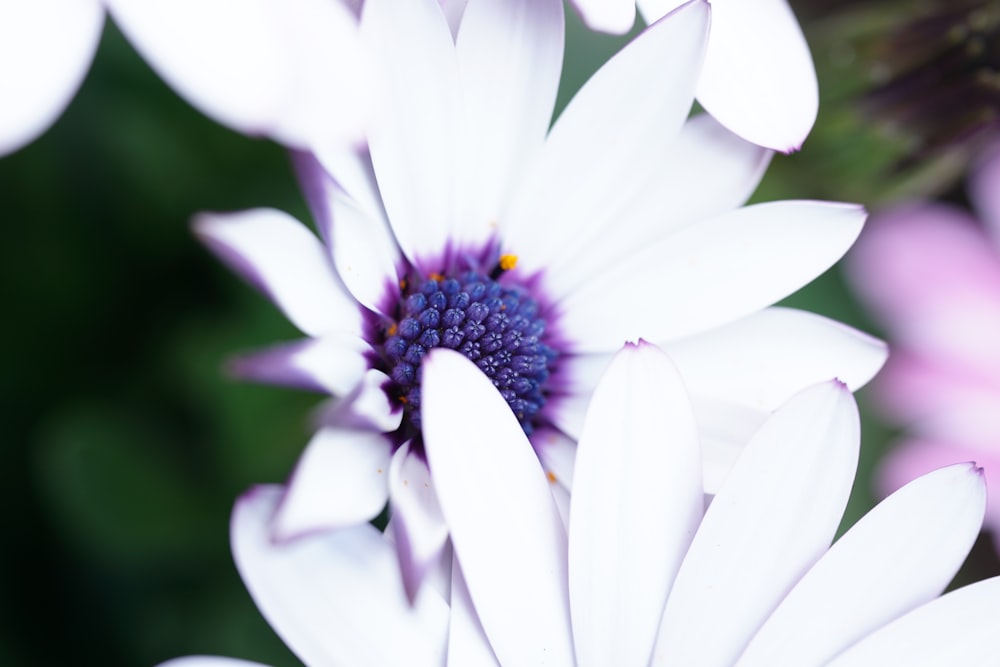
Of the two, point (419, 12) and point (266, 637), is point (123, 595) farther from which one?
point (419, 12)

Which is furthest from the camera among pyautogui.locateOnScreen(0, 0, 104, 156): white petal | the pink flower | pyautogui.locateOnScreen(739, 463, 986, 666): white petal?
the pink flower

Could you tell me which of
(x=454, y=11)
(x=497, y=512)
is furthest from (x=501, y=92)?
(x=497, y=512)

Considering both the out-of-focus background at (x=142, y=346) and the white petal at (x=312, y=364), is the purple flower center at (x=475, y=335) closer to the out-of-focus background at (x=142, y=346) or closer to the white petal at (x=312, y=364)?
the white petal at (x=312, y=364)

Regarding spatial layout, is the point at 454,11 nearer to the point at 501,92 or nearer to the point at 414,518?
the point at 501,92

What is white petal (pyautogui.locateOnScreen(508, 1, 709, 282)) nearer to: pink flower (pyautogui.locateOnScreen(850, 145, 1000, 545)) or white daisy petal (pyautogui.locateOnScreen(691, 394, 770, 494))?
white daisy petal (pyautogui.locateOnScreen(691, 394, 770, 494))

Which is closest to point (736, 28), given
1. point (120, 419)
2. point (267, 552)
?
point (267, 552)

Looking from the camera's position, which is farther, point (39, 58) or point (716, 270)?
point (716, 270)

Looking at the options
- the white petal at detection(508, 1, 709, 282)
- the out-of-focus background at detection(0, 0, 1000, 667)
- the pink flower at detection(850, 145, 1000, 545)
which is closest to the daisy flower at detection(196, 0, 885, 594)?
the white petal at detection(508, 1, 709, 282)
